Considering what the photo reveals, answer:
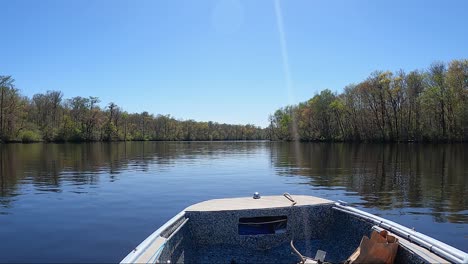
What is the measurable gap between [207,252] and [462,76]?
282 ft

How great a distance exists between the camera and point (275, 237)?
8.16 meters

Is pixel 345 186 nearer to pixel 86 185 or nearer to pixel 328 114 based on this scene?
pixel 86 185

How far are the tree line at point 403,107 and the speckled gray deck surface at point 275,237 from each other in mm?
80003

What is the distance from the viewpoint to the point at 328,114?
119 metres

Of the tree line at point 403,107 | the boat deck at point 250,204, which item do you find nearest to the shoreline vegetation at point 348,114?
the tree line at point 403,107

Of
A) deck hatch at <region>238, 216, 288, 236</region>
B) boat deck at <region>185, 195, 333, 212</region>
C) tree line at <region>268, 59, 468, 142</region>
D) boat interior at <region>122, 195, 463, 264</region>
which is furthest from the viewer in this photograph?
tree line at <region>268, 59, 468, 142</region>

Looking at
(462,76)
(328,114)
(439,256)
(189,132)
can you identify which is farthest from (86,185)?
(189,132)

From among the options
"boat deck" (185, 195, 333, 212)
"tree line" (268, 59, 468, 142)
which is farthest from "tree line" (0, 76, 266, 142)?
"boat deck" (185, 195, 333, 212)

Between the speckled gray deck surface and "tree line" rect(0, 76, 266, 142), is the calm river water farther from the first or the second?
"tree line" rect(0, 76, 266, 142)

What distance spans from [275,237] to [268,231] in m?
0.22

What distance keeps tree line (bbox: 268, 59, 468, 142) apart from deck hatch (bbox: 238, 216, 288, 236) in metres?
80.6

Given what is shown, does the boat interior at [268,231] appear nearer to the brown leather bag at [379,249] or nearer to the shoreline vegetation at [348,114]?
the brown leather bag at [379,249]

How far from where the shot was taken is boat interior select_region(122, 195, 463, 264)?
764 cm

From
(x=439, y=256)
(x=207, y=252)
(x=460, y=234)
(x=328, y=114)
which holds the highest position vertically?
(x=328, y=114)
